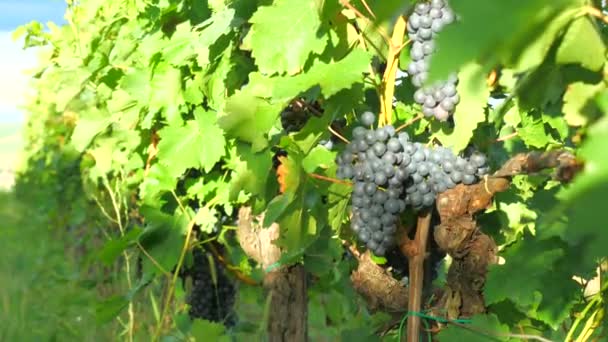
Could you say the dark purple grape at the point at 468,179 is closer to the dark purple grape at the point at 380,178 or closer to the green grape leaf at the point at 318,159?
the dark purple grape at the point at 380,178

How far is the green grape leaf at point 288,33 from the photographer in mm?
2416

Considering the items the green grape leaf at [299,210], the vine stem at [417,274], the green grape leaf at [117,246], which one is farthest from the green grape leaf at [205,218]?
the vine stem at [417,274]

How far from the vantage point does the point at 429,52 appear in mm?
2398

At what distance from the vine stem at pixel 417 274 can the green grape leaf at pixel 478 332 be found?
82 millimetres

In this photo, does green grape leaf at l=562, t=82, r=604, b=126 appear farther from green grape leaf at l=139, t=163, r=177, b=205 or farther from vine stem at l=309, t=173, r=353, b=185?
green grape leaf at l=139, t=163, r=177, b=205

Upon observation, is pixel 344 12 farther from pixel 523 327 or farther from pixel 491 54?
pixel 491 54

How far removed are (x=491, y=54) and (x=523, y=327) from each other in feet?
7.46

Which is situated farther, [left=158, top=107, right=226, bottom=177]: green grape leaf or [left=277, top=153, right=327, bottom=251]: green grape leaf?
[left=158, top=107, right=226, bottom=177]: green grape leaf

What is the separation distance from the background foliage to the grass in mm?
723

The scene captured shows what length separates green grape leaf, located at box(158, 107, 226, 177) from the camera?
3742 mm

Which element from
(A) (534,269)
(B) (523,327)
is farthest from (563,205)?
(B) (523,327)

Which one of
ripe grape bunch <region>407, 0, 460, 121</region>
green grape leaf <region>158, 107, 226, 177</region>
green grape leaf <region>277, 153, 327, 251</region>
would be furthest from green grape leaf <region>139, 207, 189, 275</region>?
ripe grape bunch <region>407, 0, 460, 121</region>

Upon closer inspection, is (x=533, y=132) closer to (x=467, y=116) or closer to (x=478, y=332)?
(x=467, y=116)

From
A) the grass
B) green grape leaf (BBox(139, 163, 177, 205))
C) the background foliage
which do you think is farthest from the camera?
the grass
